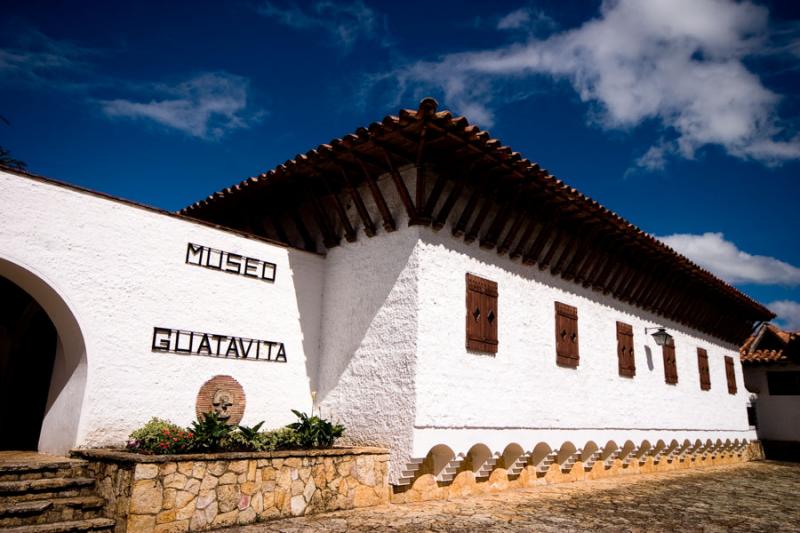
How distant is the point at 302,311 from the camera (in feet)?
31.8

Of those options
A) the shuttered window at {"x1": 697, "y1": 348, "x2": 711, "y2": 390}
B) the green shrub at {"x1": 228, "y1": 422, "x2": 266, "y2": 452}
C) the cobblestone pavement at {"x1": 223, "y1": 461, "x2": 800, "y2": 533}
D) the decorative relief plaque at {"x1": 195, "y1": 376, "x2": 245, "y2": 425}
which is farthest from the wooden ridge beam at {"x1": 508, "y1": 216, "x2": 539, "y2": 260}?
the shuttered window at {"x1": 697, "y1": 348, "x2": 711, "y2": 390}

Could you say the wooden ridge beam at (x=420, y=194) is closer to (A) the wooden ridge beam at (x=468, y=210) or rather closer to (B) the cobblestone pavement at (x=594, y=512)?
(A) the wooden ridge beam at (x=468, y=210)

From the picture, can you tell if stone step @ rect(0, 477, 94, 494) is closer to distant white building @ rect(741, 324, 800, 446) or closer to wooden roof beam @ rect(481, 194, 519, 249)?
wooden roof beam @ rect(481, 194, 519, 249)

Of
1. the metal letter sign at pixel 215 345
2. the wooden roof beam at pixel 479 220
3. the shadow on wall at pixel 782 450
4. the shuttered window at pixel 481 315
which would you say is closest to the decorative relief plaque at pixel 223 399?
the metal letter sign at pixel 215 345

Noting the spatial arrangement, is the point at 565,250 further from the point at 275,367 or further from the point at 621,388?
the point at 275,367

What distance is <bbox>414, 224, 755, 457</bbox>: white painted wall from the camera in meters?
8.33

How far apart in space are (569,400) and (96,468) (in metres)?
8.18

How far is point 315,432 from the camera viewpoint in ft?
27.2

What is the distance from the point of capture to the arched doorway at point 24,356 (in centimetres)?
923

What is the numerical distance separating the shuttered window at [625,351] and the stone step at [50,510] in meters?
10.6

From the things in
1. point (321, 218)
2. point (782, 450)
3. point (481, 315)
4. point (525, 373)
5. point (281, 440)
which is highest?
point (321, 218)

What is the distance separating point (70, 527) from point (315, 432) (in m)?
3.51

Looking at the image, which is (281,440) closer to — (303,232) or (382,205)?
(382,205)

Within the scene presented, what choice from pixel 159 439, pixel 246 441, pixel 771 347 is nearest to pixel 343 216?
pixel 246 441
